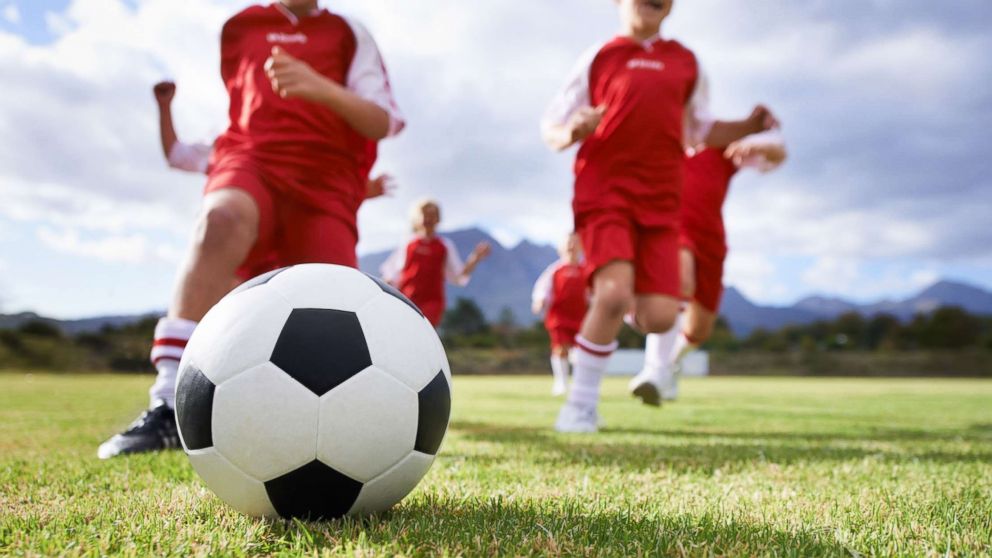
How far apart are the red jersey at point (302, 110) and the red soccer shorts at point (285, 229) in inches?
1.8

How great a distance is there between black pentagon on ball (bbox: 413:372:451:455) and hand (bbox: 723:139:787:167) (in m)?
3.50

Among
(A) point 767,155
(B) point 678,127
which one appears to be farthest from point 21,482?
(A) point 767,155

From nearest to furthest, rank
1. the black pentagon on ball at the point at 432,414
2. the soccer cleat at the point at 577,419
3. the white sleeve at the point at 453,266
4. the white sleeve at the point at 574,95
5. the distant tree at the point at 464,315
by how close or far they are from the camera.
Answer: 1. the black pentagon on ball at the point at 432,414
2. the soccer cleat at the point at 577,419
3. the white sleeve at the point at 574,95
4. the white sleeve at the point at 453,266
5. the distant tree at the point at 464,315

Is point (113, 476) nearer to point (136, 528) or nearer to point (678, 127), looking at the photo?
point (136, 528)

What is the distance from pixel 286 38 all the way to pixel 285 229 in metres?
0.90

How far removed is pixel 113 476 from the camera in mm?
2256

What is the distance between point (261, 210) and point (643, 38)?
8.95ft

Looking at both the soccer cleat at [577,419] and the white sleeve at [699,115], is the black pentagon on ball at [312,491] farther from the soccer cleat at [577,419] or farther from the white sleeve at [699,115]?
the white sleeve at [699,115]

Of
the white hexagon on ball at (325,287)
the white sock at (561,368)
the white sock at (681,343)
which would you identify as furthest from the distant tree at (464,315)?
the white hexagon on ball at (325,287)

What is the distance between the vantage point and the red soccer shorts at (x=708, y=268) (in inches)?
228

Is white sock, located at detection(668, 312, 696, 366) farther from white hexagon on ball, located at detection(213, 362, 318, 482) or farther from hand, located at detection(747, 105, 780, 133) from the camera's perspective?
white hexagon on ball, located at detection(213, 362, 318, 482)

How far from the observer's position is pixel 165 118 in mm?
3561

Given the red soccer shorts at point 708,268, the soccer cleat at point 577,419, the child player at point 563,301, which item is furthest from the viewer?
the child player at point 563,301

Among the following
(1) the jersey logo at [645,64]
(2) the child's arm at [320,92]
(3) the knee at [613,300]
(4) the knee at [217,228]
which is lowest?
(3) the knee at [613,300]
